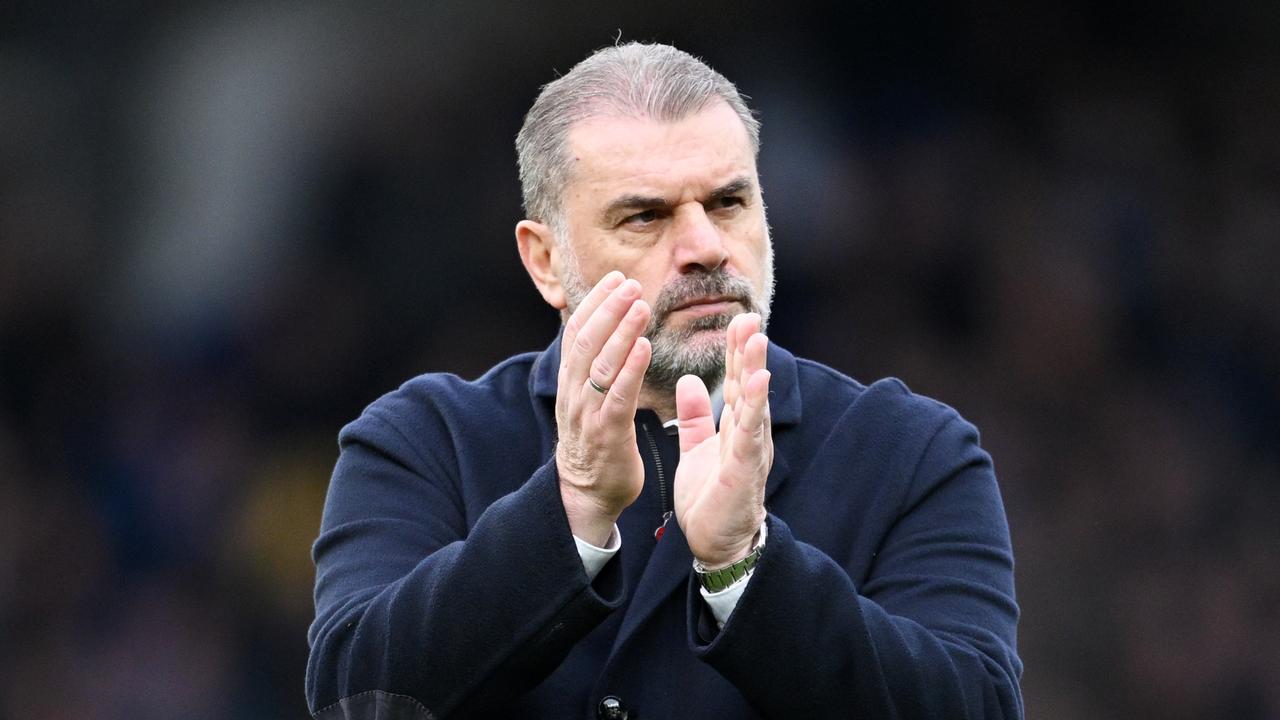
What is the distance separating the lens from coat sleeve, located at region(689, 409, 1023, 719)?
2.28 metres

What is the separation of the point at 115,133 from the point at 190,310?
780mm

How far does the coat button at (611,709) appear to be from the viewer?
2.60m

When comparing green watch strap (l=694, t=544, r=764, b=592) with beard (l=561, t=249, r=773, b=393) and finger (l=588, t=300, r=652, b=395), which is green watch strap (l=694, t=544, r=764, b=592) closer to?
finger (l=588, t=300, r=652, b=395)

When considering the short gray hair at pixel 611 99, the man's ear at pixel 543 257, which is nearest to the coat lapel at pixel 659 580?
the man's ear at pixel 543 257

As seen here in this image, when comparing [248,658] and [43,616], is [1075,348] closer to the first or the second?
[248,658]

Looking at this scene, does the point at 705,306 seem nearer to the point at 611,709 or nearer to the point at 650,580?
the point at 650,580

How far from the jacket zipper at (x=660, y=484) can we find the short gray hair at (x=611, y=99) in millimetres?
433

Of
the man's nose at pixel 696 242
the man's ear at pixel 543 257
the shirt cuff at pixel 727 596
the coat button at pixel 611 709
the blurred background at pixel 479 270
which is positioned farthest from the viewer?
the blurred background at pixel 479 270

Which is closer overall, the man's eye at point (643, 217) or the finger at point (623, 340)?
the finger at point (623, 340)

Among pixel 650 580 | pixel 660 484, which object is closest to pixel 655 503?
pixel 660 484

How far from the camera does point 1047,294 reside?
6484mm

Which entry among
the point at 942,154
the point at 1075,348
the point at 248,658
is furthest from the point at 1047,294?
the point at 248,658

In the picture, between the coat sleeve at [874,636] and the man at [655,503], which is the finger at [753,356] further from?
the coat sleeve at [874,636]

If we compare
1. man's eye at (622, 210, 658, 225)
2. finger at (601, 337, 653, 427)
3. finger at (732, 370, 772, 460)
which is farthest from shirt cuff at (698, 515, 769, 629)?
man's eye at (622, 210, 658, 225)
